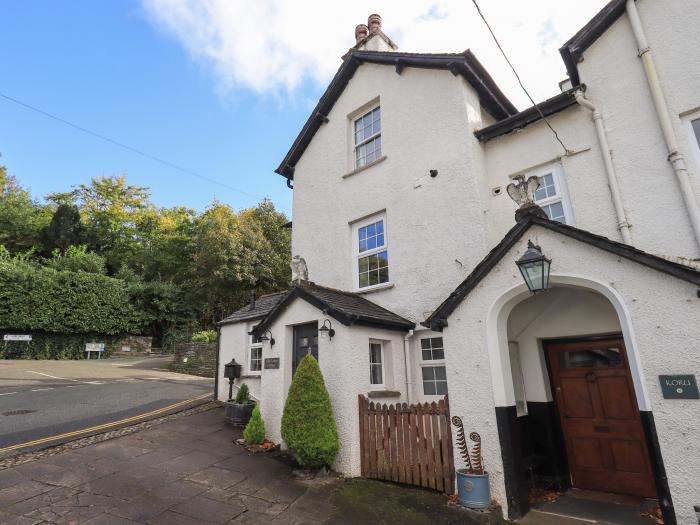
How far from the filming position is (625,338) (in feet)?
15.9

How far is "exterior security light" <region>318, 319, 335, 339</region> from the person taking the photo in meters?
7.59

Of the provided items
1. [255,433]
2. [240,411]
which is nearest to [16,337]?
[240,411]

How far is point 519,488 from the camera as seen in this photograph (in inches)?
214

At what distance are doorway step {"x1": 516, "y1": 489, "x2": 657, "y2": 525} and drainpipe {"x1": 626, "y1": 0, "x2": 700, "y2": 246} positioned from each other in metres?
4.10

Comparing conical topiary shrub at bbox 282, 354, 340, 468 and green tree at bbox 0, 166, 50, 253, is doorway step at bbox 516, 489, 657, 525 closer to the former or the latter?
conical topiary shrub at bbox 282, 354, 340, 468

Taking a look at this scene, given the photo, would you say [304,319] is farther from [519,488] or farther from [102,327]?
[102,327]

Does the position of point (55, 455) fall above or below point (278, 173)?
below

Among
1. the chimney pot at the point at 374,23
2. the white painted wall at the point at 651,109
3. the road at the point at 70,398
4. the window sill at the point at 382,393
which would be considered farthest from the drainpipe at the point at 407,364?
the chimney pot at the point at 374,23

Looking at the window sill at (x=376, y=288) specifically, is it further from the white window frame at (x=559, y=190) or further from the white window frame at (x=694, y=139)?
the white window frame at (x=694, y=139)

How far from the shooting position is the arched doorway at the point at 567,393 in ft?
19.0

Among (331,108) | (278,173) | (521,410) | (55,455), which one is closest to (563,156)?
(521,410)

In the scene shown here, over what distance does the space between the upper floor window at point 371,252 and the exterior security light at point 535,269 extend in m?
4.58

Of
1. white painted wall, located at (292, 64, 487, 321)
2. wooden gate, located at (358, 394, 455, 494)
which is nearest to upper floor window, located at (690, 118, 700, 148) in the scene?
white painted wall, located at (292, 64, 487, 321)

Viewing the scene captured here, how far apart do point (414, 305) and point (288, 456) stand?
428 cm
